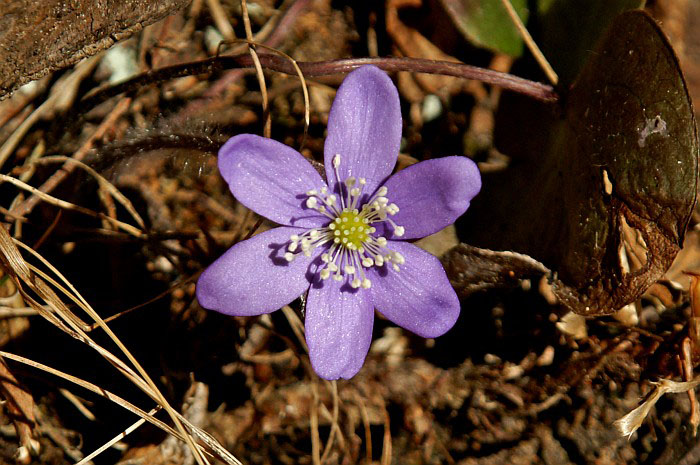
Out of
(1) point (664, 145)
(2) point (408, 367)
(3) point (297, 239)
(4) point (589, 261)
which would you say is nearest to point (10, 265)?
(3) point (297, 239)

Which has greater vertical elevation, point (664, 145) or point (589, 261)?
point (664, 145)

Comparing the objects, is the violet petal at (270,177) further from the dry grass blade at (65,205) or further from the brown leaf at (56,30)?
the dry grass blade at (65,205)

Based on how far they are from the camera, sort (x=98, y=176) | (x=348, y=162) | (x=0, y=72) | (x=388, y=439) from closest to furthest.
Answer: (x=0, y=72) < (x=348, y=162) < (x=98, y=176) < (x=388, y=439)

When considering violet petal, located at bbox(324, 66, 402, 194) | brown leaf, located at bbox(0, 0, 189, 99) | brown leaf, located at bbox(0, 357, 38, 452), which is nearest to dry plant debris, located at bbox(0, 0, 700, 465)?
brown leaf, located at bbox(0, 357, 38, 452)

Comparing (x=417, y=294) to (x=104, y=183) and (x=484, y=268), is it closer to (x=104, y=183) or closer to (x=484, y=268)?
(x=484, y=268)

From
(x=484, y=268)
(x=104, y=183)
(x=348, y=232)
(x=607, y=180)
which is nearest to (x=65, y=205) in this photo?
(x=104, y=183)

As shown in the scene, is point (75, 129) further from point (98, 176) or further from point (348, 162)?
point (348, 162)

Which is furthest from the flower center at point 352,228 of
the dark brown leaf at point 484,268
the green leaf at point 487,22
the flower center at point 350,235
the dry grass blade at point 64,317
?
the green leaf at point 487,22

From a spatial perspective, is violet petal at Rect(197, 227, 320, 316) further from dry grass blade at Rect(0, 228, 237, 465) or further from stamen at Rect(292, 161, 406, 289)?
dry grass blade at Rect(0, 228, 237, 465)

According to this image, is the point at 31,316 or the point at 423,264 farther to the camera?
the point at 31,316
